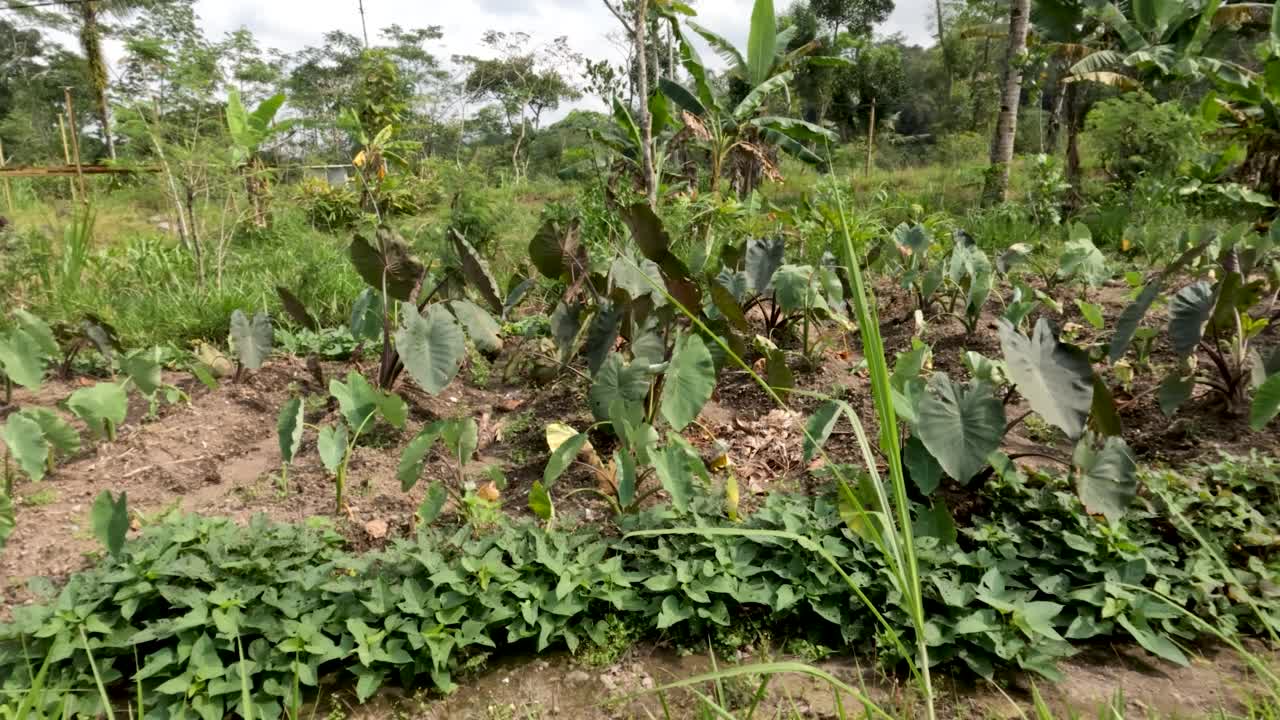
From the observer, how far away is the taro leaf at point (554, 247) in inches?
103

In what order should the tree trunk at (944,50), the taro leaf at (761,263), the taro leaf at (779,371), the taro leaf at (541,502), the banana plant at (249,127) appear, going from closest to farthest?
the taro leaf at (541,502) < the taro leaf at (779,371) < the taro leaf at (761,263) < the banana plant at (249,127) < the tree trunk at (944,50)

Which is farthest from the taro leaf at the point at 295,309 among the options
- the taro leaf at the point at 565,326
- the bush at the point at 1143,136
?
the bush at the point at 1143,136

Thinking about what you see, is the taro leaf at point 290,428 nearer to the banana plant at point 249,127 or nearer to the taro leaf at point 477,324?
the taro leaf at point 477,324

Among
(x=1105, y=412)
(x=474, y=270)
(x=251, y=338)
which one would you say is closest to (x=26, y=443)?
(x=251, y=338)

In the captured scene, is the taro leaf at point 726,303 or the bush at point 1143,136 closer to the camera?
the taro leaf at point 726,303

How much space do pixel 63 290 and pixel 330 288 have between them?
4.15ft

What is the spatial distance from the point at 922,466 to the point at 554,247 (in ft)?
4.88

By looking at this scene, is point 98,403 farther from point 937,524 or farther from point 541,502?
point 937,524

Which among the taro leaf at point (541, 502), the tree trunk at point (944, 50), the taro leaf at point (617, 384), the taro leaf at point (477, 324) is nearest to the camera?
the taro leaf at point (541, 502)

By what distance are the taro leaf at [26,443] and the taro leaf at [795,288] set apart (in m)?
2.29

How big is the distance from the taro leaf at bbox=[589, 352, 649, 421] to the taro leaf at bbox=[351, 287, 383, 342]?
0.98 metres

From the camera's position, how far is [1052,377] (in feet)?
5.60

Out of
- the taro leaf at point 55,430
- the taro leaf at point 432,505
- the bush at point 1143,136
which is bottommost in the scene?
the taro leaf at point 432,505

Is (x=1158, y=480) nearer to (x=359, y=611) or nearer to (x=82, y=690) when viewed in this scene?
(x=359, y=611)
